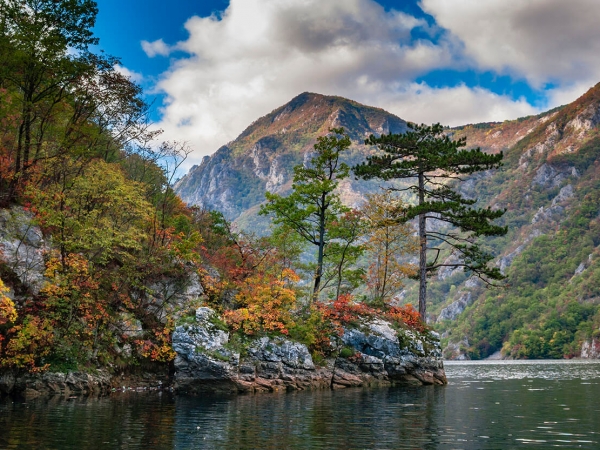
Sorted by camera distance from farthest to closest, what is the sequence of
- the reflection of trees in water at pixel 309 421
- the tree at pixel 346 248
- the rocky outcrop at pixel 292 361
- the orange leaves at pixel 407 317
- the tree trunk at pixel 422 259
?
the tree at pixel 346 248, the tree trunk at pixel 422 259, the orange leaves at pixel 407 317, the rocky outcrop at pixel 292 361, the reflection of trees in water at pixel 309 421

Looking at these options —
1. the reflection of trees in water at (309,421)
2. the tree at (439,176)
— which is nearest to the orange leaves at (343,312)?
the tree at (439,176)

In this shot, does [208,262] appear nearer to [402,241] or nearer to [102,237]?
[102,237]

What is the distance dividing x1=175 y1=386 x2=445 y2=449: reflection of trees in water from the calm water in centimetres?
3

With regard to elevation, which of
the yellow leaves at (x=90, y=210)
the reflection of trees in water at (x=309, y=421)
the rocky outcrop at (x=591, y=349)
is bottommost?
the rocky outcrop at (x=591, y=349)

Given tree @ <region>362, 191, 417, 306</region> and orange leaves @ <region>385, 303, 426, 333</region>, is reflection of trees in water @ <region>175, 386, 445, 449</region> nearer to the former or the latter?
orange leaves @ <region>385, 303, 426, 333</region>

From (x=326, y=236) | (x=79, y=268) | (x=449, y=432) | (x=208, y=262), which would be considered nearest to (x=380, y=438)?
(x=449, y=432)

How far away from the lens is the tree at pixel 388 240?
152ft

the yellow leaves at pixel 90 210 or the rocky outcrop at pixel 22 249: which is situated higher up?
the yellow leaves at pixel 90 210

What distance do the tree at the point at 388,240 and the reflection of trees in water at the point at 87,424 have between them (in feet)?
87.2

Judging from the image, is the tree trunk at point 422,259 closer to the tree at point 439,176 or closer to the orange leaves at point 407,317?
the tree at point 439,176

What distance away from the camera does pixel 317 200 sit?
4522cm

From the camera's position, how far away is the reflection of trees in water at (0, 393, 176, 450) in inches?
555

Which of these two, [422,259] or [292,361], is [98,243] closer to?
[292,361]

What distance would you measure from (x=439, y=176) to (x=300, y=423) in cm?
2721
